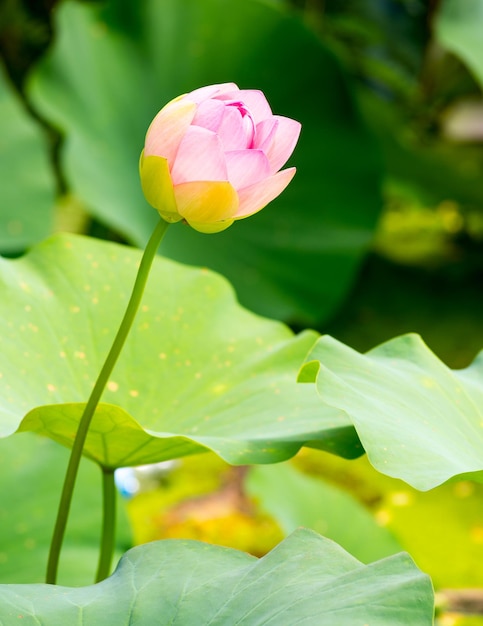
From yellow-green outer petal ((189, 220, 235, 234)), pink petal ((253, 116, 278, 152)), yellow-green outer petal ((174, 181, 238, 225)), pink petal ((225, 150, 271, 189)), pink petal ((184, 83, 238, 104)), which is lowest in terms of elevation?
yellow-green outer petal ((189, 220, 235, 234))

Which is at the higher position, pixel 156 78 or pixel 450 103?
pixel 156 78

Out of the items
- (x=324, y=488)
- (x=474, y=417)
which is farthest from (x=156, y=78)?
(x=474, y=417)

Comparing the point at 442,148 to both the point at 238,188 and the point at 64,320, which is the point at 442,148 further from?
the point at 238,188

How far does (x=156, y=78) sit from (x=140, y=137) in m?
0.14

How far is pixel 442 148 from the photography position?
2.79 meters

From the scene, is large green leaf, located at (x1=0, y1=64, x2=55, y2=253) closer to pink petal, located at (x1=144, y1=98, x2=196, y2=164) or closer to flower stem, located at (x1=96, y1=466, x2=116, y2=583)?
flower stem, located at (x1=96, y1=466, x2=116, y2=583)

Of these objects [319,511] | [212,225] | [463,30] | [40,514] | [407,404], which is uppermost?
[212,225]

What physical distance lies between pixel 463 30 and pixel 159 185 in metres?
1.63

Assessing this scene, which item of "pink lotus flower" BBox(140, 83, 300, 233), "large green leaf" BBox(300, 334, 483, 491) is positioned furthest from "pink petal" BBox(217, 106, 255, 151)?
"large green leaf" BBox(300, 334, 483, 491)

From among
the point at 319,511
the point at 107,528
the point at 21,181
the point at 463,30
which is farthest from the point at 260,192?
the point at 463,30

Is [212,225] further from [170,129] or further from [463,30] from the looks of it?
[463,30]

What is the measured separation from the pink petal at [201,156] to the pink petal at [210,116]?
0.5 inches

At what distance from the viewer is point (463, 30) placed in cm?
190

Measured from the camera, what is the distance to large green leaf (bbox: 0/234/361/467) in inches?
23.4
